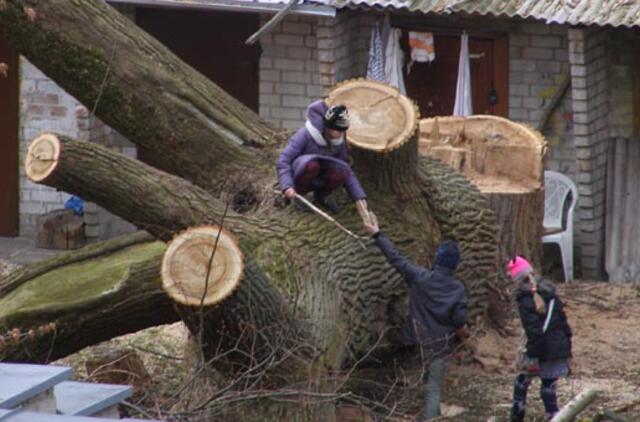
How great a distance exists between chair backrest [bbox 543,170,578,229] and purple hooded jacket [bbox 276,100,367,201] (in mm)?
5082

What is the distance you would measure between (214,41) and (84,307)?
7311mm

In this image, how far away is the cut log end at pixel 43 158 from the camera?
32.0 ft

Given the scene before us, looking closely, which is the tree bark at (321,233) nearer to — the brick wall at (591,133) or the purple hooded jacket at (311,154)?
the purple hooded jacket at (311,154)

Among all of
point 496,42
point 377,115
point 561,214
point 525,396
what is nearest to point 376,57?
point 496,42

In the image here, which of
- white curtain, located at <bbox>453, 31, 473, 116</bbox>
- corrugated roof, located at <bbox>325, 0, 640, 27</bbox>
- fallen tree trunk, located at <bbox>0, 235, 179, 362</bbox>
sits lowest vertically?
fallen tree trunk, located at <bbox>0, 235, 179, 362</bbox>

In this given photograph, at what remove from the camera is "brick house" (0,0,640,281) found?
617 inches

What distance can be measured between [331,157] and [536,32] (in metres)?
Answer: 5.65

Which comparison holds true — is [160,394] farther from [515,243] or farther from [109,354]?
[515,243]

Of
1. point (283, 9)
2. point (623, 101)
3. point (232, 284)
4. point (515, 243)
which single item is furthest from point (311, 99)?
point (232, 284)

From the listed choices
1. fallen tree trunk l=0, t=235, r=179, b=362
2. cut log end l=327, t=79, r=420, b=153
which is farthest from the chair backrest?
fallen tree trunk l=0, t=235, r=179, b=362

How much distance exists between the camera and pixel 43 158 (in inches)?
385

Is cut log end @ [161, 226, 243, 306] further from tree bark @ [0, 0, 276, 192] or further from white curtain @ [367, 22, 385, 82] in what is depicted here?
white curtain @ [367, 22, 385, 82]

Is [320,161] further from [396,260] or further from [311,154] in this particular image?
[396,260]

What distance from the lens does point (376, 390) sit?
37.7 ft
